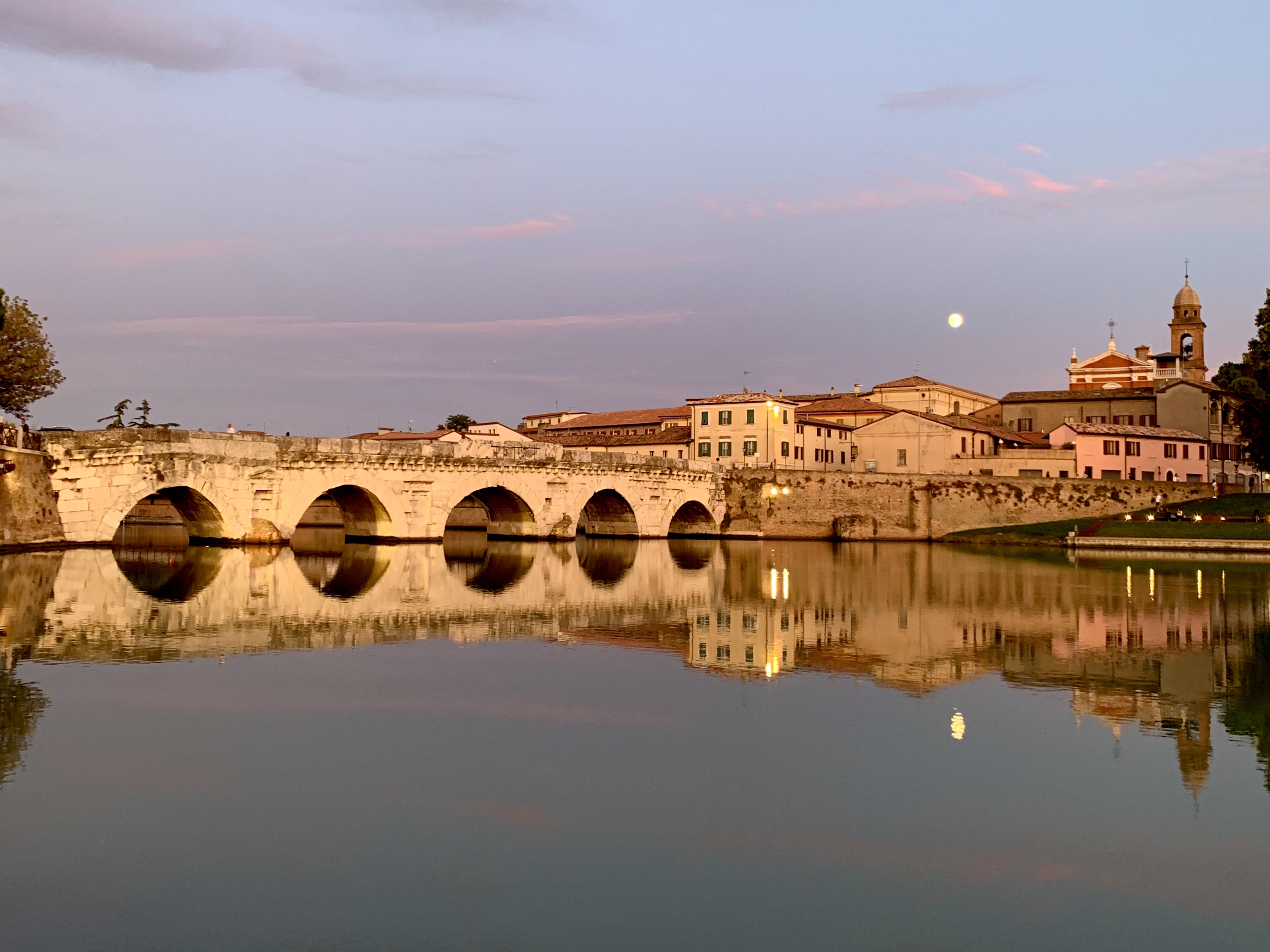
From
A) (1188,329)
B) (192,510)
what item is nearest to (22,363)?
(192,510)

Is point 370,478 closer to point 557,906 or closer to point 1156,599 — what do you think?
point 1156,599

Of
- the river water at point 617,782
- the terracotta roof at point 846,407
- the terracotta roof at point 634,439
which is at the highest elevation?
the terracotta roof at point 846,407

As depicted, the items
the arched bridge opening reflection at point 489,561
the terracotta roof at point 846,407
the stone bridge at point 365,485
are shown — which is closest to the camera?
the arched bridge opening reflection at point 489,561

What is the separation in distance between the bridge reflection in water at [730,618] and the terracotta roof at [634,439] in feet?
139

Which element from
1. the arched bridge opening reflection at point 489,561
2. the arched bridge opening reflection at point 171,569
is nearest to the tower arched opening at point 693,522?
the arched bridge opening reflection at point 489,561

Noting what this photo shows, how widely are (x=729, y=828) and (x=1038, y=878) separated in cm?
268

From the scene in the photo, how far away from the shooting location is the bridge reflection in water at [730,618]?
18516 millimetres

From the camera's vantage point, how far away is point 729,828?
34.9ft

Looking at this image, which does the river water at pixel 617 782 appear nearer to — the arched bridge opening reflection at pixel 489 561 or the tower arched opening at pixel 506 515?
the arched bridge opening reflection at pixel 489 561

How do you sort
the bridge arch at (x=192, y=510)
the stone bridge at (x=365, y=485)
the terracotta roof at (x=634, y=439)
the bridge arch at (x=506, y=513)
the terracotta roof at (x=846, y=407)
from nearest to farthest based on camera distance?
the stone bridge at (x=365, y=485), the bridge arch at (x=192, y=510), the bridge arch at (x=506, y=513), the terracotta roof at (x=634, y=439), the terracotta roof at (x=846, y=407)

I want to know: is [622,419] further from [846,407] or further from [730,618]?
[730,618]

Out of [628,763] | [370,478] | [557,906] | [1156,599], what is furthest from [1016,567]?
[557,906]

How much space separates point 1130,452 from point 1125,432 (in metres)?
1.35

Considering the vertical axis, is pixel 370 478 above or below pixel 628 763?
above
